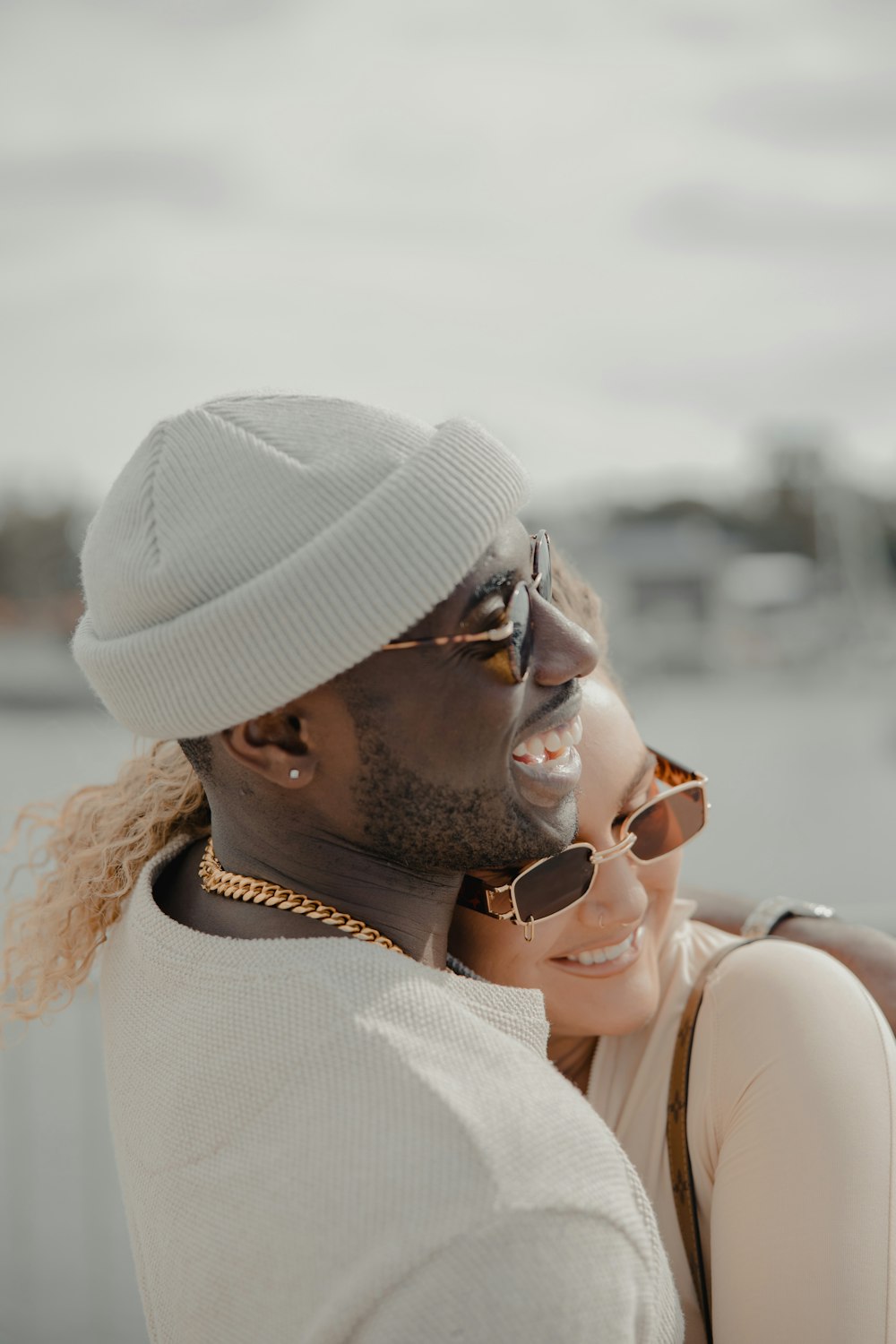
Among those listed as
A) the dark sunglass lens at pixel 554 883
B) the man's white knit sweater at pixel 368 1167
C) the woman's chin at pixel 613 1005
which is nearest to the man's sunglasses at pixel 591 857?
the dark sunglass lens at pixel 554 883

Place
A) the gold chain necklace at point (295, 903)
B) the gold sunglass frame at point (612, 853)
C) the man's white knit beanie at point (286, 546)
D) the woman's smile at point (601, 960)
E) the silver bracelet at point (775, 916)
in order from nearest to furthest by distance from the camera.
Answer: the man's white knit beanie at point (286, 546)
the gold chain necklace at point (295, 903)
the gold sunglass frame at point (612, 853)
the woman's smile at point (601, 960)
the silver bracelet at point (775, 916)

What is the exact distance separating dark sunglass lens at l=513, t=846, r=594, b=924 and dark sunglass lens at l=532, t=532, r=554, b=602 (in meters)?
0.45

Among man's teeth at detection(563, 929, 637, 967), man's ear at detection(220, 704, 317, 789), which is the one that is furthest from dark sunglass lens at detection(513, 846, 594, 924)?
man's ear at detection(220, 704, 317, 789)

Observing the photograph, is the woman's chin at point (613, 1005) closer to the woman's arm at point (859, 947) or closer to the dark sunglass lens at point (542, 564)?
the woman's arm at point (859, 947)

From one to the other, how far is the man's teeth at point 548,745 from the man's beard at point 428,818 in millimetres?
86

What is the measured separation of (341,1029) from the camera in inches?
53.0

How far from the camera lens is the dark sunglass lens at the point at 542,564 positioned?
1734 mm

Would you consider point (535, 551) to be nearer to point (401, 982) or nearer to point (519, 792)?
point (519, 792)

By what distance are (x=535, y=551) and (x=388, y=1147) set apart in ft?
2.77

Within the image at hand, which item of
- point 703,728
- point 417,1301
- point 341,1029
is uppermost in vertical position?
point 341,1029

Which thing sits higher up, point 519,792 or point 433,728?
point 433,728

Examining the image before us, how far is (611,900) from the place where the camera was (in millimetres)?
2100

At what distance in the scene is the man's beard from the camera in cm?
158

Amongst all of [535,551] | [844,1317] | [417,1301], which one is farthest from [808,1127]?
[535,551]
